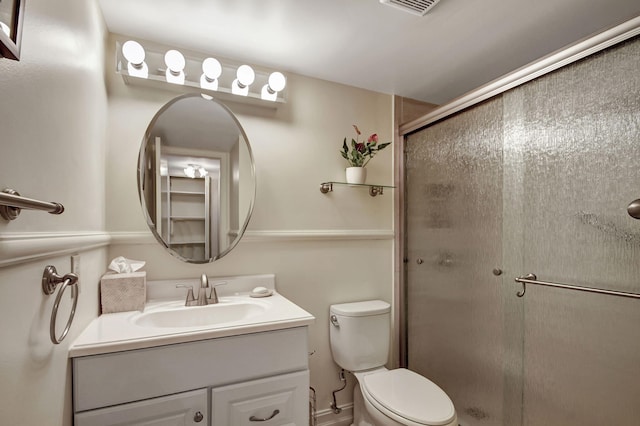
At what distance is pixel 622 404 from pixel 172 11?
228cm

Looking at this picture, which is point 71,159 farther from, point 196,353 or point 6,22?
point 196,353

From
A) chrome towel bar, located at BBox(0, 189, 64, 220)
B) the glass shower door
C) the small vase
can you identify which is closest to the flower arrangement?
the small vase

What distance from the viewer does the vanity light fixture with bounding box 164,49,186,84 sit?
149 cm

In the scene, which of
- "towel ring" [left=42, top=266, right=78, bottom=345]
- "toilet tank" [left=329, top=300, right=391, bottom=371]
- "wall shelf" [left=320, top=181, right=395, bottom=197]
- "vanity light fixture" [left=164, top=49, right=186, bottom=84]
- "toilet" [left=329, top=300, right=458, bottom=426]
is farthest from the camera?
"wall shelf" [left=320, top=181, right=395, bottom=197]

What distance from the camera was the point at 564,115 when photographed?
1260 mm

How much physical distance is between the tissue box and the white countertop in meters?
0.03

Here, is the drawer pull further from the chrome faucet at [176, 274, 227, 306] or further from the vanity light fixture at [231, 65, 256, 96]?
the vanity light fixture at [231, 65, 256, 96]

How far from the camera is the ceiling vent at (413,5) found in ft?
4.10

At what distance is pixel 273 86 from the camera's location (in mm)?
1701

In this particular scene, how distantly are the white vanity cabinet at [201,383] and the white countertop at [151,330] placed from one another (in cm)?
3

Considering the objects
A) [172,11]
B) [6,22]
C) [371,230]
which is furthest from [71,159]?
[371,230]

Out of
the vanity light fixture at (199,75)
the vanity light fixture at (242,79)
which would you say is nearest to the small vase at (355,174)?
the vanity light fixture at (199,75)

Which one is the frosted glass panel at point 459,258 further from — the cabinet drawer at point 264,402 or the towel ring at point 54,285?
the towel ring at point 54,285

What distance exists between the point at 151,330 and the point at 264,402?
49cm
